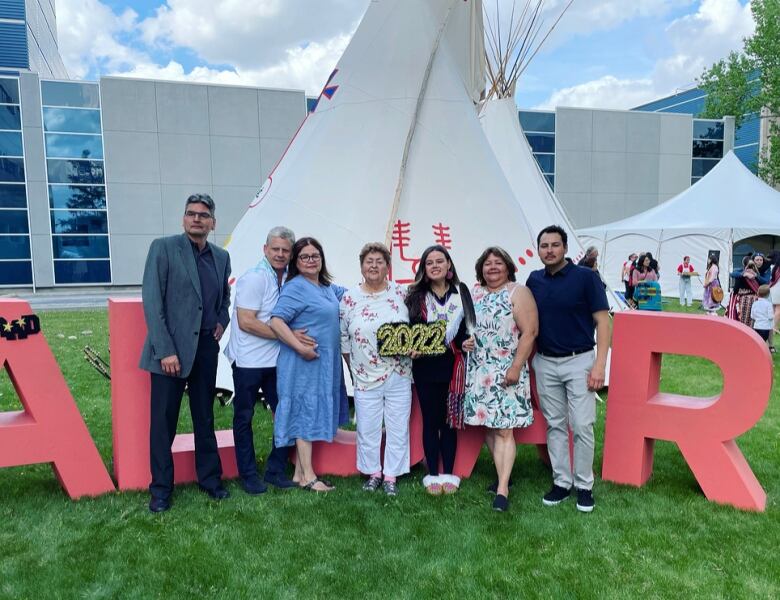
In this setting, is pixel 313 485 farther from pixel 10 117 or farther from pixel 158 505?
pixel 10 117

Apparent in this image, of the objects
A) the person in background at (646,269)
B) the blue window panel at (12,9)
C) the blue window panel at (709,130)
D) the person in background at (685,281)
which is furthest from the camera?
the blue window panel at (709,130)

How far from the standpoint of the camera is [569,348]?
2941mm

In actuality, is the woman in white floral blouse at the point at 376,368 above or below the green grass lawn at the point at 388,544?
above

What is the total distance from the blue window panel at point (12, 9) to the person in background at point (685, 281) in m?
22.3

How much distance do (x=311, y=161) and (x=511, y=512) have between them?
11.8 feet

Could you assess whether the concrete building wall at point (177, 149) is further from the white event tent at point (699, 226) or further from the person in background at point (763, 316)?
the person in background at point (763, 316)

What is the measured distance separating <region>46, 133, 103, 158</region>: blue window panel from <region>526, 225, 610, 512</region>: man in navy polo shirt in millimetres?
17616

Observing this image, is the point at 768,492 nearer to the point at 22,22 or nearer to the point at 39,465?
the point at 39,465

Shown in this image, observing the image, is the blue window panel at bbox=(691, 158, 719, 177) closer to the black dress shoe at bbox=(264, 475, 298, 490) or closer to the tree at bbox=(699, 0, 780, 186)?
the tree at bbox=(699, 0, 780, 186)

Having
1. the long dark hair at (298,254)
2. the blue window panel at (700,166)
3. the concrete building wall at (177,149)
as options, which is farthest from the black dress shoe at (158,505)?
the blue window panel at (700,166)

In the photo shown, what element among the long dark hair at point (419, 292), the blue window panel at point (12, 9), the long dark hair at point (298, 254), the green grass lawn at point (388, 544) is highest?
the blue window panel at point (12, 9)

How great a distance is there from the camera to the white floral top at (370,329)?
3145mm

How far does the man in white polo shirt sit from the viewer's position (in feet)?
10.3

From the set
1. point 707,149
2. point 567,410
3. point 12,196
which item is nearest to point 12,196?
point 12,196
